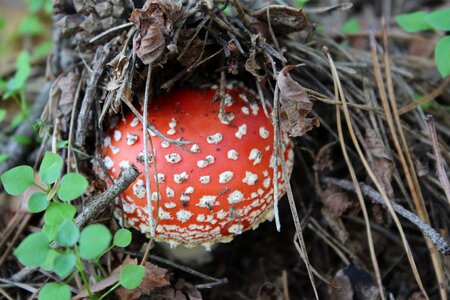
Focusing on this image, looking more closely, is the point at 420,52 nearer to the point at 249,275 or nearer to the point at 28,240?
the point at 249,275

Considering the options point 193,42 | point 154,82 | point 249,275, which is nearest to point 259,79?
point 193,42

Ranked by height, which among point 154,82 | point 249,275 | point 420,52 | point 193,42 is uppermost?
point 193,42

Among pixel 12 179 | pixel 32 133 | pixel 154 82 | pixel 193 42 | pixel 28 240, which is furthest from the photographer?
pixel 32 133

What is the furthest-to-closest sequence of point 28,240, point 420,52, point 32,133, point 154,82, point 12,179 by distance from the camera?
point 420,52 < point 32,133 < point 154,82 < point 12,179 < point 28,240

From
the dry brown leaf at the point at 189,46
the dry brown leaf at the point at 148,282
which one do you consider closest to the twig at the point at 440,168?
the dry brown leaf at the point at 189,46

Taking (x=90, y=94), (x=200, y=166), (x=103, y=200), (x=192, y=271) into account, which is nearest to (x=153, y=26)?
(x=90, y=94)

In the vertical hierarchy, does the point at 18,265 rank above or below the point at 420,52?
below

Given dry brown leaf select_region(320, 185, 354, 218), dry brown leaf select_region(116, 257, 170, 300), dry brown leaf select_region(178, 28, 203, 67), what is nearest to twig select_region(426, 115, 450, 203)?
dry brown leaf select_region(320, 185, 354, 218)
